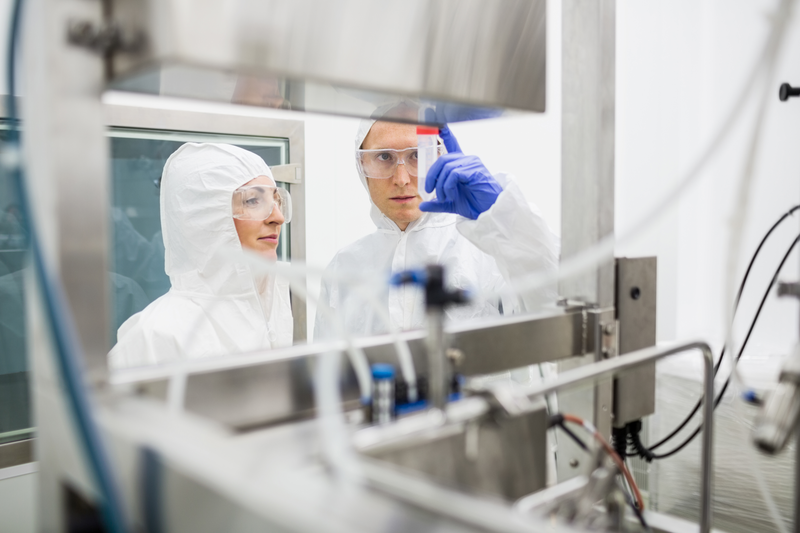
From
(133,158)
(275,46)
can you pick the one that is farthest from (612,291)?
(133,158)

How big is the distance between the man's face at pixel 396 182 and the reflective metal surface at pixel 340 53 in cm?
129

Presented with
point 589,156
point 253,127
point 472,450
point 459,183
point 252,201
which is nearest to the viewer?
point 472,450

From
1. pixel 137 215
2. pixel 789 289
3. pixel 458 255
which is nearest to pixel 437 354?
pixel 789 289

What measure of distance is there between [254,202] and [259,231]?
10 cm

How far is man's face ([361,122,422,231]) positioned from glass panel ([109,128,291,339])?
0.67 meters

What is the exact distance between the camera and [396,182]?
2.05m

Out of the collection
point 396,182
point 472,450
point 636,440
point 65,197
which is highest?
point 396,182

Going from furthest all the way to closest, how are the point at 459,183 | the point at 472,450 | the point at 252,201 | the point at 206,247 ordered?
the point at 252,201 < the point at 206,247 < the point at 459,183 < the point at 472,450

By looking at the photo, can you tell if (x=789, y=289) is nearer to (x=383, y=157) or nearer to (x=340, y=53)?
(x=340, y=53)

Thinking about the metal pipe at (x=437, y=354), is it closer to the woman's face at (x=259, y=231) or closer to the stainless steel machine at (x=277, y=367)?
the stainless steel machine at (x=277, y=367)

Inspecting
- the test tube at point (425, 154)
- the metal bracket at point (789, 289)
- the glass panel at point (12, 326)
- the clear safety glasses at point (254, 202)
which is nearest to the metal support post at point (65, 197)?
the metal bracket at point (789, 289)

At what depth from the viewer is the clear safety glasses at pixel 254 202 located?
2.03m

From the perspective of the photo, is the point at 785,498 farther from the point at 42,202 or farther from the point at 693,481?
the point at 42,202

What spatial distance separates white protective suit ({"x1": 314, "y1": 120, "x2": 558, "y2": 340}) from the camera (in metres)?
1.33
